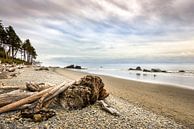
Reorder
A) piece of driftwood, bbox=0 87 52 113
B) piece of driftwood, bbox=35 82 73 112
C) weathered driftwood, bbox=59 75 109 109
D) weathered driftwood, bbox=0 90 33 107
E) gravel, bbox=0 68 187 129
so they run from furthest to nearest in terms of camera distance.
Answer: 1. weathered driftwood, bbox=59 75 109 109
2. weathered driftwood, bbox=0 90 33 107
3. piece of driftwood, bbox=35 82 73 112
4. piece of driftwood, bbox=0 87 52 113
5. gravel, bbox=0 68 187 129

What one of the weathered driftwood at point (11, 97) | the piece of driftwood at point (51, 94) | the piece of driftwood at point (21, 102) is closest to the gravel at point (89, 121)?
the piece of driftwood at point (21, 102)

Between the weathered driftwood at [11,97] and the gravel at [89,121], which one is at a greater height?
the weathered driftwood at [11,97]

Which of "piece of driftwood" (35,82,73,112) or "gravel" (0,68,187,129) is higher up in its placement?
"piece of driftwood" (35,82,73,112)

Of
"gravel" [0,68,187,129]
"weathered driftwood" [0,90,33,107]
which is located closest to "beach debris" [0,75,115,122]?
"weathered driftwood" [0,90,33,107]

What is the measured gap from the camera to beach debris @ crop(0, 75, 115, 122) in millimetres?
8221

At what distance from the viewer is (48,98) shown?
9.16 metres

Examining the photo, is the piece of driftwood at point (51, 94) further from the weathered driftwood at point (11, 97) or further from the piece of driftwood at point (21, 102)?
the weathered driftwood at point (11, 97)

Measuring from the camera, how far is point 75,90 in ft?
30.9

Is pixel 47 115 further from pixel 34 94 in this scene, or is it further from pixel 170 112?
pixel 170 112

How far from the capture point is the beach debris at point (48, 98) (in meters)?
8.22

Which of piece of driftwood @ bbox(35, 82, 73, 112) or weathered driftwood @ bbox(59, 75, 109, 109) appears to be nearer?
piece of driftwood @ bbox(35, 82, 73, 112)

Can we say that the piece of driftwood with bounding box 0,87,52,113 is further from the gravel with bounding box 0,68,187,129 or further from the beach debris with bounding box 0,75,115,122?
the gravel with bounding box 0,68,187,129

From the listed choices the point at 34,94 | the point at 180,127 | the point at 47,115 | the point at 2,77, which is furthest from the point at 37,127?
the point at 2,77

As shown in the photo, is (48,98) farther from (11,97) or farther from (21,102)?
(11,97)
